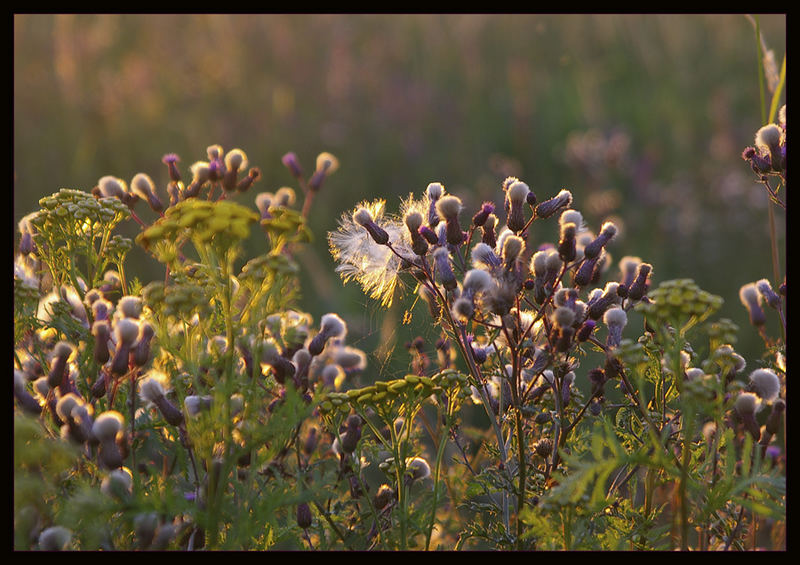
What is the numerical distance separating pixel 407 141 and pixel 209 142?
1.88 m

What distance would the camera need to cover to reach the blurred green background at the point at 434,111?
6.05 metres

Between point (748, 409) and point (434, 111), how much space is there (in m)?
6.42

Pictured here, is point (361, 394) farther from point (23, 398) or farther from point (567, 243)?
point (23, 398)

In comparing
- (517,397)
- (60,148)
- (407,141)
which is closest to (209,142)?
(60,148)

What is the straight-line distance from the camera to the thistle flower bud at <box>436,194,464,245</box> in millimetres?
1788

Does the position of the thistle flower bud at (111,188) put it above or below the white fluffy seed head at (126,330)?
above

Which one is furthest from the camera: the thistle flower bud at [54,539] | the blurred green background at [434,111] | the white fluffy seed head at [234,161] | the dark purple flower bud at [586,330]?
the blurred green background at [434,111]

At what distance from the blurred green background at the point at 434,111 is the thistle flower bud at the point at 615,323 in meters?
2.92

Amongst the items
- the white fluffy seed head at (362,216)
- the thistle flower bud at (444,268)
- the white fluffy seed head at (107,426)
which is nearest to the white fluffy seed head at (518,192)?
the thistle flower bud at (444,268)

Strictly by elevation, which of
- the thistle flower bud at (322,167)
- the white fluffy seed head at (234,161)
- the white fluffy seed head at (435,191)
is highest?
the thistle flower bud at (322,167)

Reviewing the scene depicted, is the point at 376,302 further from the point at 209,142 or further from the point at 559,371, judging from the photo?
the point at 209,142

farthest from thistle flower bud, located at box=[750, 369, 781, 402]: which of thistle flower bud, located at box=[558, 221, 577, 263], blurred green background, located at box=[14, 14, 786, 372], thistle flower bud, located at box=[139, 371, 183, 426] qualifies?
blurred green background, located at box=[14, 14, 786, 372]

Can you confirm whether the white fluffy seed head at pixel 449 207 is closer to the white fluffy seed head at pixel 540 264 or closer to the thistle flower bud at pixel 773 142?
the white fluffy seed head at pixel 540 264

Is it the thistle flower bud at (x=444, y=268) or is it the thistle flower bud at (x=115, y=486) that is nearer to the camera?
the thistle flower bud at (x=115, y=486)
